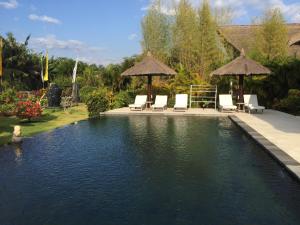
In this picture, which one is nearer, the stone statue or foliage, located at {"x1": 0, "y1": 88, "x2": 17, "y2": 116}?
the stone statue

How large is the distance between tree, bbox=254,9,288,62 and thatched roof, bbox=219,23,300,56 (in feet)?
12.4

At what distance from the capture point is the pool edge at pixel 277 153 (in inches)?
231

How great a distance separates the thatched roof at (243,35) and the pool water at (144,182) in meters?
17.8

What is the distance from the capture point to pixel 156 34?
22906 millimetres

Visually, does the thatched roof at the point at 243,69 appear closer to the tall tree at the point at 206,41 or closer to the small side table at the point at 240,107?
the small side table at the point at 240,107

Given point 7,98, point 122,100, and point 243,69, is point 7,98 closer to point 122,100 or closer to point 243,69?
point 122,100

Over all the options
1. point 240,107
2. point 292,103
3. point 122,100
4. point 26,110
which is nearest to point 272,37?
point 292,103

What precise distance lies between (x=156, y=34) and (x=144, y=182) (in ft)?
60.4

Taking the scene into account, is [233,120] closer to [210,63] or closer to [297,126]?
[297,126]

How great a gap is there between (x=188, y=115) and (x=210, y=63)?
21.9 ft

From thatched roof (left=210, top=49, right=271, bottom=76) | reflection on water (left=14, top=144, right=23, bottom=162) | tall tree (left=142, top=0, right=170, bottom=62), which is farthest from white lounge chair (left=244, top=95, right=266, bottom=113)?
reflection on water (left=14, top=144, right=23, bottom=162)

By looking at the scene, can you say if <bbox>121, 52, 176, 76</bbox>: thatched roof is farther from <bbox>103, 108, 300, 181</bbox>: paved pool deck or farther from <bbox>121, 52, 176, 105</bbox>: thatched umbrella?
<bbox>103, 108, 300, 181</bbox>: paved pool deck

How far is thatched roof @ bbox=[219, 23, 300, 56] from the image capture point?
2553 cm

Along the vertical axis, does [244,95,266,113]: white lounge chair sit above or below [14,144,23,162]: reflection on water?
above
